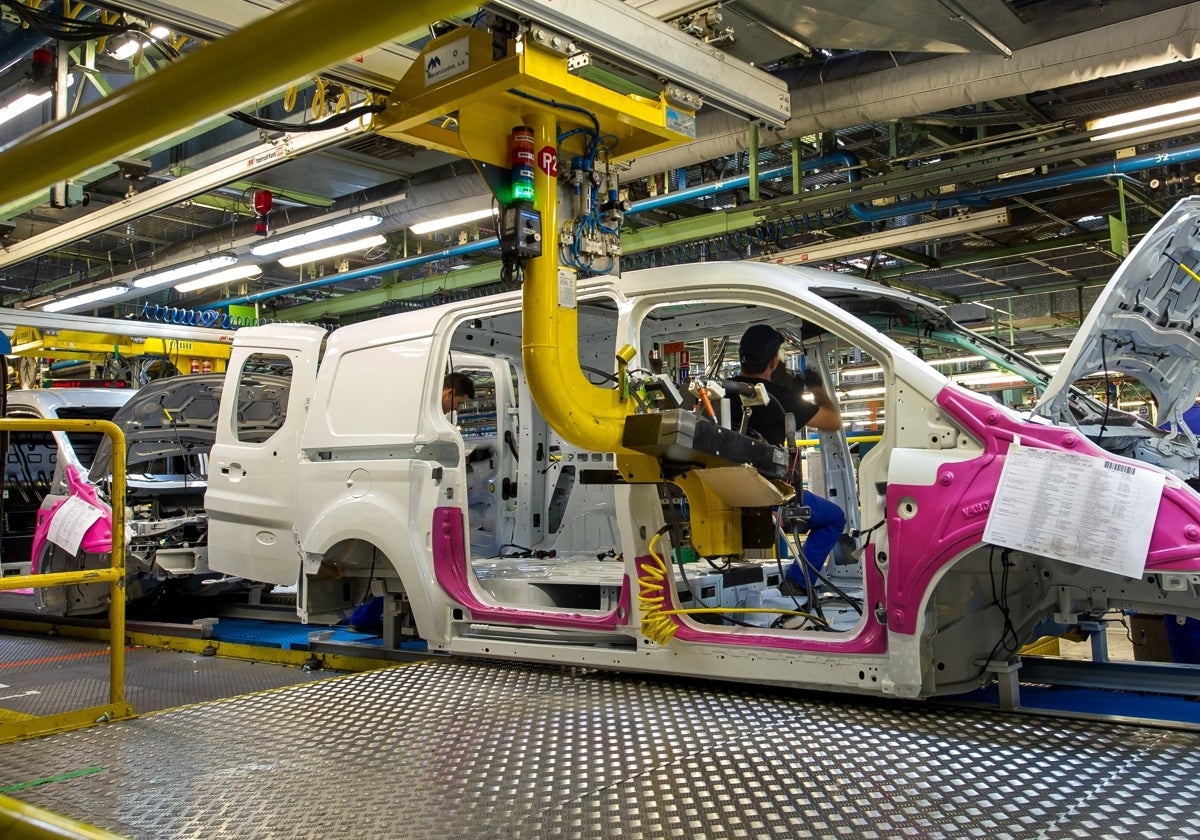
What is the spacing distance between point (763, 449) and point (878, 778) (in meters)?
1.49

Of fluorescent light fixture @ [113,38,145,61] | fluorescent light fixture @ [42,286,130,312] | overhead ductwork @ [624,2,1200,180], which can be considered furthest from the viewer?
fluorescent light fixture @ [42,286,130,312]

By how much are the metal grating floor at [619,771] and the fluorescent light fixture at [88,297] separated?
9.14 m

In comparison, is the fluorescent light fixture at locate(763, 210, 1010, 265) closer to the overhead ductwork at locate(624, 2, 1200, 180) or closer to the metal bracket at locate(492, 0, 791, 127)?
the overhead ductwork at locate(624, 2, 1200, 180)

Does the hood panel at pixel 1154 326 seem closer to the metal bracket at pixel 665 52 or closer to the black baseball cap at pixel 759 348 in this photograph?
the black baseball cap at pixel 759 348

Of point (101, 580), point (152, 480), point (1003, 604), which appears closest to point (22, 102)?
point (152, 480)

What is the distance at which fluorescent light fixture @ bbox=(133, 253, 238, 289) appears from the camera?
33.2 feet

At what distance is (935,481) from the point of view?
137 inches

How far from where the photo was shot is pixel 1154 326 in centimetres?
378

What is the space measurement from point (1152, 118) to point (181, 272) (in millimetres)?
9690

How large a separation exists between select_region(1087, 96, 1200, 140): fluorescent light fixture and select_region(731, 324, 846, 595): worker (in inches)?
103

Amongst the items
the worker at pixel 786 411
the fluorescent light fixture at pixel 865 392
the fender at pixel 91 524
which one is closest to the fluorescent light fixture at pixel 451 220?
the fender at pixel 91 524

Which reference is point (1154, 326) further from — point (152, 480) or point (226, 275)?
point (226, 275)

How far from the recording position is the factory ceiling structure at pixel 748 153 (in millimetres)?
4199

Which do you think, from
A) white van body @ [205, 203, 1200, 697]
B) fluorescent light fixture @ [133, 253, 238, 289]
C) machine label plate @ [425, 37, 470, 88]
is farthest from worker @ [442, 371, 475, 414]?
fluorescent light fixture @ [133, 253, 238, 289]
